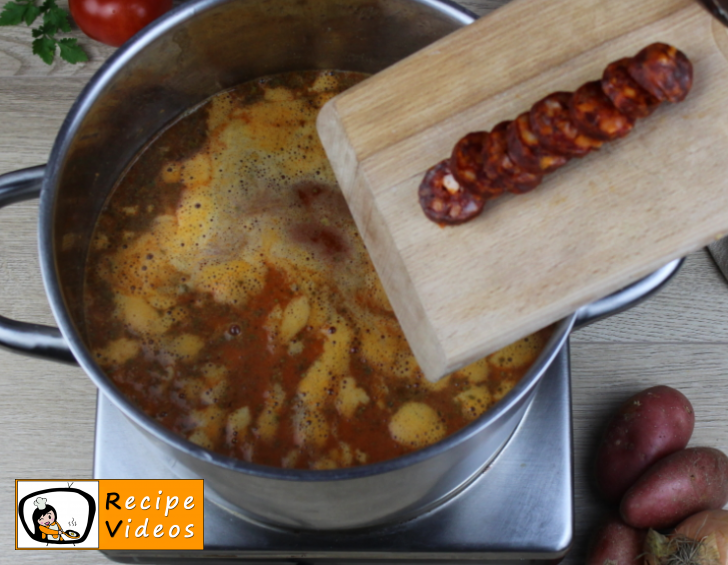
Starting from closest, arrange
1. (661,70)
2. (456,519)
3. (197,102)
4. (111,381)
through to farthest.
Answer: (661,70) → (111,381) → (456,519) → (197,102)

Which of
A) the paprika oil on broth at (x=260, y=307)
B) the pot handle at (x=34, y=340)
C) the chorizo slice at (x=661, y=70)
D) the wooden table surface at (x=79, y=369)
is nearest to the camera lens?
the chorizo slice at (x=661, y=70)

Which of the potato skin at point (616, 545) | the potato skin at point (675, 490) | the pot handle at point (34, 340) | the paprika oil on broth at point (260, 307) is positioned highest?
the pot handle at point (34, 340)

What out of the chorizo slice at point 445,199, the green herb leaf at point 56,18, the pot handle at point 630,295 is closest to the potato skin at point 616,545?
the pot handle at point 630,295

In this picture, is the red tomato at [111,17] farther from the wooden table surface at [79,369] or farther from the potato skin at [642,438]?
the potato skin at [642,438]

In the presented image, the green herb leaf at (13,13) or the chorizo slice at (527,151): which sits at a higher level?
the green herb leaf at (13,13)

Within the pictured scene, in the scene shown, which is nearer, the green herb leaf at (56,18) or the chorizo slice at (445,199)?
the chorizo slice at (445,199)

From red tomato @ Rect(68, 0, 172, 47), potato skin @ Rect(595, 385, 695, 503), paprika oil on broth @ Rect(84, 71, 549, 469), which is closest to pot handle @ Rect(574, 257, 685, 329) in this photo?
paprika oil on broth @ Rect(84, 71, 549, 469)

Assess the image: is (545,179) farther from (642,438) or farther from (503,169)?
(642,438)

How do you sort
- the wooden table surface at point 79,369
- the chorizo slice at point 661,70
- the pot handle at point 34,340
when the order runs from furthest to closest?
the wooden table surface at point 79,369 → the pot handle at point 34,340 → the chorizo slice at point 661,70

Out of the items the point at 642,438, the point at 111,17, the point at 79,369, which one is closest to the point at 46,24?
the point at 111,17
